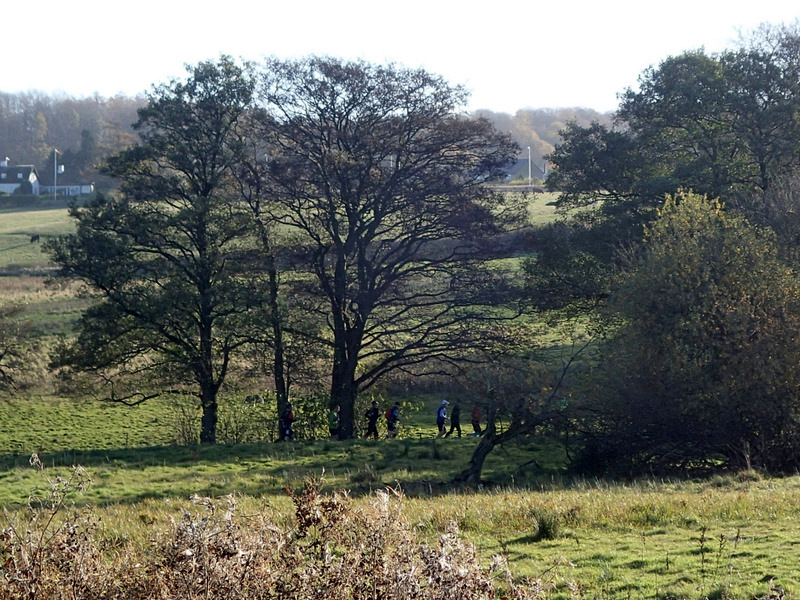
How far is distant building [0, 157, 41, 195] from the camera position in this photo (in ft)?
361

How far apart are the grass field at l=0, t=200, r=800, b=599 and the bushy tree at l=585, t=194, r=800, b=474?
2236 millimetres

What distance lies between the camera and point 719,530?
388 inches

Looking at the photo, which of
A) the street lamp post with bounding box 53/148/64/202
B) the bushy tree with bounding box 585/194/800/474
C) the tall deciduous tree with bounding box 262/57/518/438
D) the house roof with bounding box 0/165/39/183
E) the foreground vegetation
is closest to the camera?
the foreground vegetation

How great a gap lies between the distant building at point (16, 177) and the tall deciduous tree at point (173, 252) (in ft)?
293

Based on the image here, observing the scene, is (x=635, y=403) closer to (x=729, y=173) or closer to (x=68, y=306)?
(x=729, y=173)

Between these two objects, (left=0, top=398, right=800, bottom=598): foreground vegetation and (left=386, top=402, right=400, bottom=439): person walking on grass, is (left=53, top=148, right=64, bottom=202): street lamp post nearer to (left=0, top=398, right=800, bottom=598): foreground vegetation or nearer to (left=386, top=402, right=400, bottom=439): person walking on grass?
(left=0, top=398, right=800, bottom=598): foreground vegetation

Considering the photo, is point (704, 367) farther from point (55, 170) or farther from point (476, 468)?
point (55, 170)

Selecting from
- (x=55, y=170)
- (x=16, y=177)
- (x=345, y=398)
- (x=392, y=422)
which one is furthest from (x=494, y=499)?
(x=16, y=177)

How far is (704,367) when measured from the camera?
18703 millimetres

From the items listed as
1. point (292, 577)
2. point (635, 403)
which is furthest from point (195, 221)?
point (292, 577)

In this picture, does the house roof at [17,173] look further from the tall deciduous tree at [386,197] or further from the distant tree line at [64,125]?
the tall deciduous tree at [386,197]

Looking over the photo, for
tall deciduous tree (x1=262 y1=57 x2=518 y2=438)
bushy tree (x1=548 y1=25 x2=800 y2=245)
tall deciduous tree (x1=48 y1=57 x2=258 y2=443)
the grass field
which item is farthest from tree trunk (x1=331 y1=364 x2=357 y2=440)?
bushy tree (x1=548 y1=25 x2=800 y2=245)

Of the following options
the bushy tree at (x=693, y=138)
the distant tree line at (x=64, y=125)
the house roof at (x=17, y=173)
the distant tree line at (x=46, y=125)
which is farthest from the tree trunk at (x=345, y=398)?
the house roof at (x=17, y=173)

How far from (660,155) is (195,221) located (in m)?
16.8
